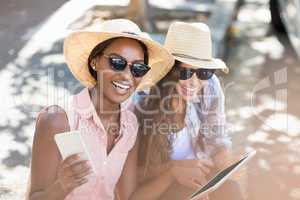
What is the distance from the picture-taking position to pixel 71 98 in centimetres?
244

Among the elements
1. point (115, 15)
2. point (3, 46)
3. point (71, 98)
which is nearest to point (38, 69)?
point (3, 46)

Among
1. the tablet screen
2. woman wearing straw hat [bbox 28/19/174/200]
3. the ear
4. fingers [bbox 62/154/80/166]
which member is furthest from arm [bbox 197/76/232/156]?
fingers [bbox 62/154/80/166]

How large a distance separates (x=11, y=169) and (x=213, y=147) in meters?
1.77

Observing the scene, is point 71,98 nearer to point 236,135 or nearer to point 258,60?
point 236,135

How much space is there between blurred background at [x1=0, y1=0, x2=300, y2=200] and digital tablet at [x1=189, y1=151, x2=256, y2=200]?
1.08 ft

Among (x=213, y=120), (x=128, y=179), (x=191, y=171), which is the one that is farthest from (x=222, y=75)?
(x=128, y=179)

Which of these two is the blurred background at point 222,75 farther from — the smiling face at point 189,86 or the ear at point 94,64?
the ear at point 94,64

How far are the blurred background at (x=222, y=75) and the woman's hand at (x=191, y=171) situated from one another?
0.31 meters

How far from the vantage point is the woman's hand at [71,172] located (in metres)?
2.29

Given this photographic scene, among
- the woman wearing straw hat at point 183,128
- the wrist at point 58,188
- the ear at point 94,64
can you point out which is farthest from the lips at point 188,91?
the wrist at point 58,188

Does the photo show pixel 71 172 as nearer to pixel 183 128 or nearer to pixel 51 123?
pixel 51 123

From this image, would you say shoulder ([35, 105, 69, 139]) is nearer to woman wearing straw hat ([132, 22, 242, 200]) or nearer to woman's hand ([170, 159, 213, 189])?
woman wearing straw hat ([132, 22, 242, 200])

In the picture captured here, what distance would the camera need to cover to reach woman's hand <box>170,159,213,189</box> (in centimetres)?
255

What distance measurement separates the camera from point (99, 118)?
96.0 inches
